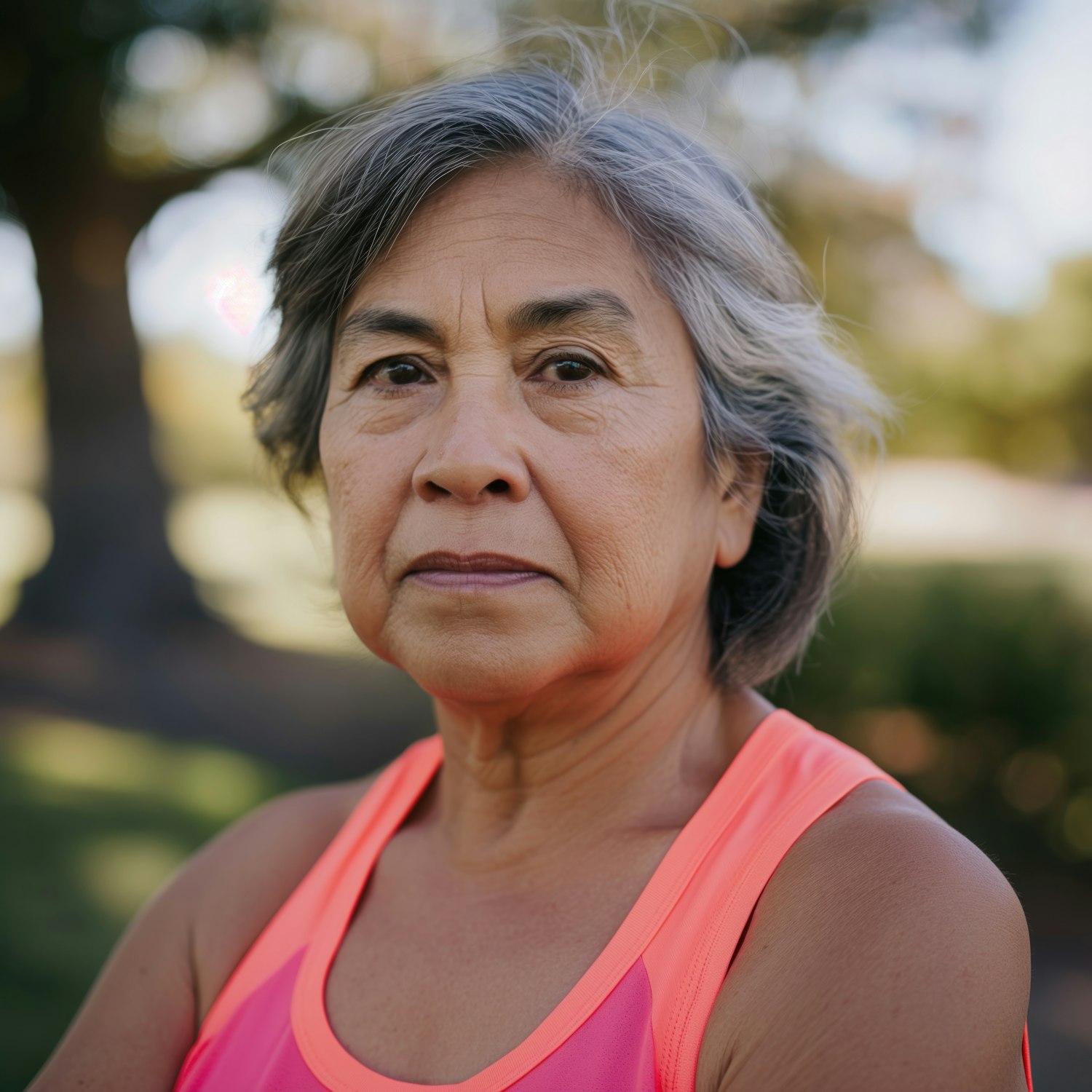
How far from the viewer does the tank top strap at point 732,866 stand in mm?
1450

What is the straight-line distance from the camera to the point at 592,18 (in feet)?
22.7

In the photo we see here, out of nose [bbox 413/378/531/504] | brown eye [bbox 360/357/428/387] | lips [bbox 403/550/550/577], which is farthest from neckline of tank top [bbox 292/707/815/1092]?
brown eye [bbox 360/357/428/387]

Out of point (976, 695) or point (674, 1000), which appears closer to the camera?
point (674, 1000)

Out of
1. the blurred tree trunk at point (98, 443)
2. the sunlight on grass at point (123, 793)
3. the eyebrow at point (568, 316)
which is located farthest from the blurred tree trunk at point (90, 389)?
the eyebrow at point (568, 316)

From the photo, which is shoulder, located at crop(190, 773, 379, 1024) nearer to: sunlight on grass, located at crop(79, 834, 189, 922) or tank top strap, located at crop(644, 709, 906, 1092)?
tank top strap, located at crop(644, 709, 906, 1092)

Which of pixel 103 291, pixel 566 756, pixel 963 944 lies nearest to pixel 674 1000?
pixel 963 944

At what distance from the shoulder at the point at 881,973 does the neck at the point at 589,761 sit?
1.30ft

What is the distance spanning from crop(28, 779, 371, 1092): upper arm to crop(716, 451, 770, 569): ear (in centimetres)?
100

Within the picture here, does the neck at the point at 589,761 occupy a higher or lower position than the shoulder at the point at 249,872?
higher

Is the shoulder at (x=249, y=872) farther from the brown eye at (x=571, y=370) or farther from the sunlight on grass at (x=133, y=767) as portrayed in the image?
the sunlight on grass at (x=133, y=767)

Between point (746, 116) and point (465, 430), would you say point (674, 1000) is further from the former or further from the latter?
point (746, 116)

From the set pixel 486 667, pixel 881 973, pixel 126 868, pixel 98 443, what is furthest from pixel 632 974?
pixel 98 443

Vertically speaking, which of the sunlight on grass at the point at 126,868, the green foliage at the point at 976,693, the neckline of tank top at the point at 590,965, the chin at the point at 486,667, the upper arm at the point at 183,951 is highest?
the chin at the point at 486,667

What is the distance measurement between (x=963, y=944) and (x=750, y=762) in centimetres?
51
